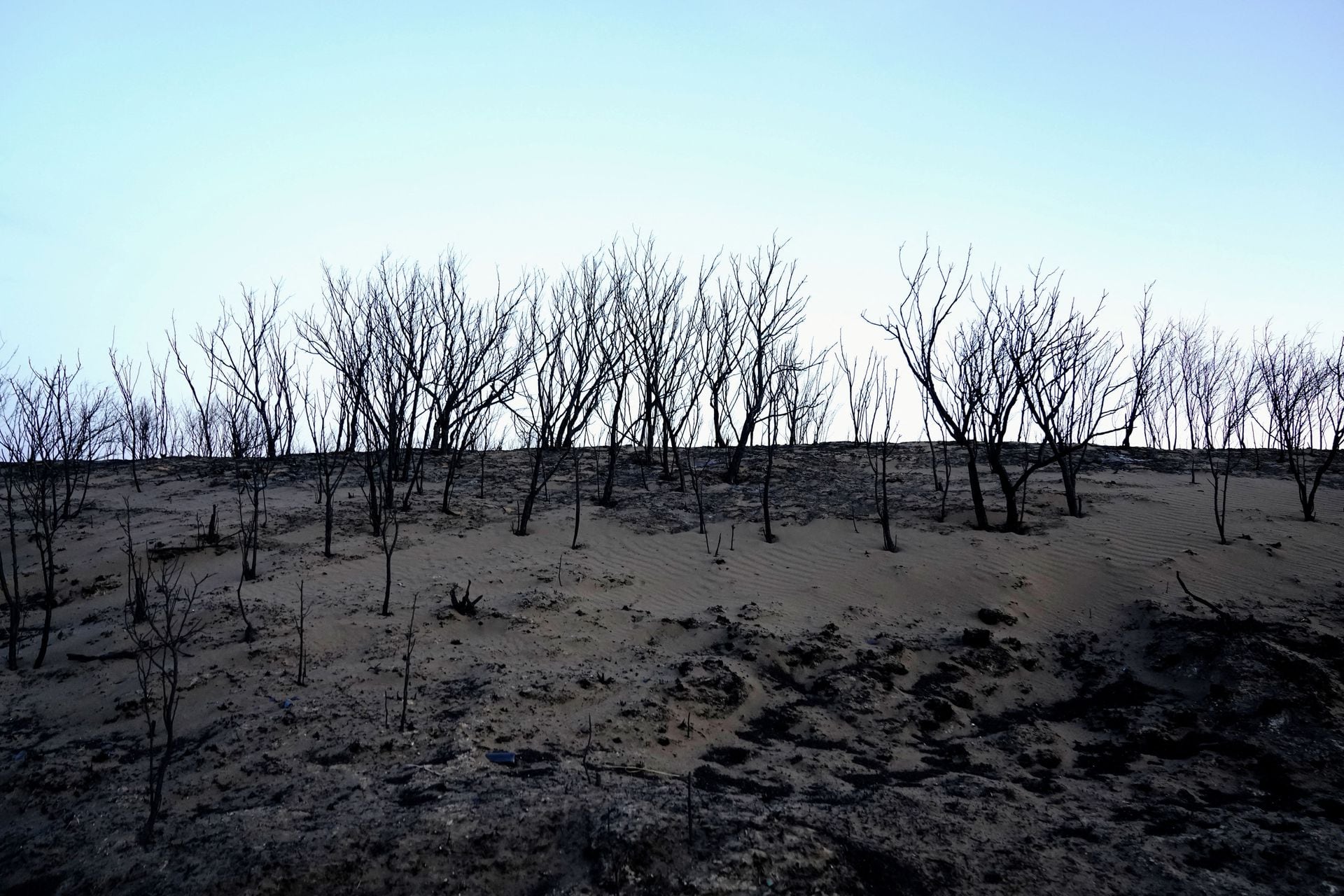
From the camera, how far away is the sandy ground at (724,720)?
11.2ft

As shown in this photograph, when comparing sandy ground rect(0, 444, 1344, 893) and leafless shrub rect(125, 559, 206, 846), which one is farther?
leafless shrub rect(125, 559, 206, 846)

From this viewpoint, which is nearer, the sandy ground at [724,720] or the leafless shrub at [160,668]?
the sandy ground at [724,720]

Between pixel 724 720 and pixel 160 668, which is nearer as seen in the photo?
pixel 160 668

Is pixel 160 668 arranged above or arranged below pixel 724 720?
above

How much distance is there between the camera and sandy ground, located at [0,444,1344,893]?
11.2ft

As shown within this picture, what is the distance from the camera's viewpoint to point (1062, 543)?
938cm

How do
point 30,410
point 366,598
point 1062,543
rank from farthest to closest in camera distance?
1. point 30,410
2. point 1062,543
3. point 366,598

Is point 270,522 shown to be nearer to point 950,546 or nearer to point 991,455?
point 950,546

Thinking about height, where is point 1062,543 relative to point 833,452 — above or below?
below

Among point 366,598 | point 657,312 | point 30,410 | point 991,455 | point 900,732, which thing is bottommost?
point 900,732

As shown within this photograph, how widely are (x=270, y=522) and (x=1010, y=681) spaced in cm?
1043

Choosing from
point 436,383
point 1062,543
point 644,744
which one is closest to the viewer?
point 644,744

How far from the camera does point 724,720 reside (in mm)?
5422

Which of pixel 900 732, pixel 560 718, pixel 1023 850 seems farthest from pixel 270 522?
pixel 1023 850
